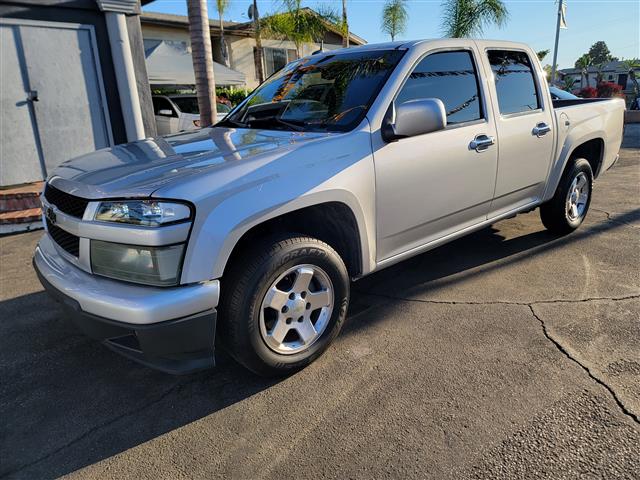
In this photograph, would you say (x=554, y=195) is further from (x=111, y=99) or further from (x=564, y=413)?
(x=111, y=99)

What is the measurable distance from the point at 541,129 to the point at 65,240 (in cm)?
372

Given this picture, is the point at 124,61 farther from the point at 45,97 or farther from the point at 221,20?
the point at 221,20

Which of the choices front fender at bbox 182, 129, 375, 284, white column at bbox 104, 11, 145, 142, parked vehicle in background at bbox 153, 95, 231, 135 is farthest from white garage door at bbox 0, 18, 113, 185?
front fender at bbox 182, 129, 375, 284

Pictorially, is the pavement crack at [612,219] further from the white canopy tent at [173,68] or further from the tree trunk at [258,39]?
the tree trunk at [258,39]

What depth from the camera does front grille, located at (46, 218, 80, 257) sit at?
253cm

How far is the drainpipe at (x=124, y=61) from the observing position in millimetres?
7574

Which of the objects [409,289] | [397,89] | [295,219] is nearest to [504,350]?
[409,289]

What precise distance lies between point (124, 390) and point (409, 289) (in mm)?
2230

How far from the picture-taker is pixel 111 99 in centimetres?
→ 794

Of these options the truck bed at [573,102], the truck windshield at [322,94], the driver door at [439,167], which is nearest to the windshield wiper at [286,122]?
the truck windshield at [322,94]

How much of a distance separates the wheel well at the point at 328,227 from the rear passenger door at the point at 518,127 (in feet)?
5.07

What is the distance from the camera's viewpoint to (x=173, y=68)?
15289 millimetres

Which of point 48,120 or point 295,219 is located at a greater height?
point 48,120

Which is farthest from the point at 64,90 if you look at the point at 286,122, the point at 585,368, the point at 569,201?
the point at 585,368
